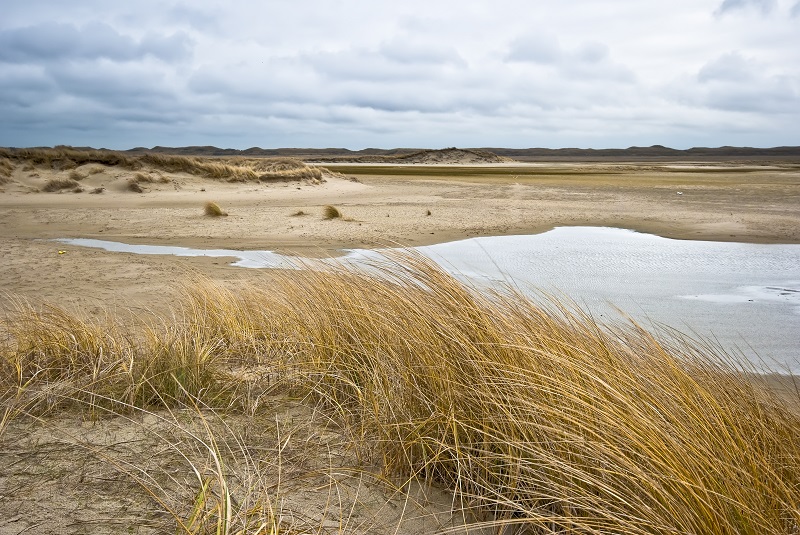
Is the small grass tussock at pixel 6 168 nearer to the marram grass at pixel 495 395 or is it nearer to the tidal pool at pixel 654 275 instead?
the tidal pool at pixel 654 275

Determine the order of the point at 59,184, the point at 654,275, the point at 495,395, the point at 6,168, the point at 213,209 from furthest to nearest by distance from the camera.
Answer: the point at 6,168 → the point at 59,184 → the point at 213,209 → the point at 654,275 → the point at 495,395

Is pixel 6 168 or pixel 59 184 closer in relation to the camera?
pixel 59 184

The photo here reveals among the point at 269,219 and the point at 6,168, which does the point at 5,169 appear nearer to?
the point at 6,168

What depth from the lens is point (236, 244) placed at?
11164 millimetres

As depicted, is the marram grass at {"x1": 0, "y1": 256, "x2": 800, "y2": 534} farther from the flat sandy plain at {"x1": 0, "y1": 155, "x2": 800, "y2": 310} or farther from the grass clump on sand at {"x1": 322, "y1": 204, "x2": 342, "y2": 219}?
the grass clump on sand at {"x1": 322, "y1": 204, "x2": 342, "y2": 219}

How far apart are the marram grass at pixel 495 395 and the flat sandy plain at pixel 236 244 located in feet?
0.69

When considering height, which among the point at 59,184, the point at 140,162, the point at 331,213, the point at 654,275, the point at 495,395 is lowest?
the point at 654,275

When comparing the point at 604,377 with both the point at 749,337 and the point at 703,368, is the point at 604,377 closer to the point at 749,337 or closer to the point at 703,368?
the point at 703,368

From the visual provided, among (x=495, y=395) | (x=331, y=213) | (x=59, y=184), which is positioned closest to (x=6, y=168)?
(x=59, y=184)

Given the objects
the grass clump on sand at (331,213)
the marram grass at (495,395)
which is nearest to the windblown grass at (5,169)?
the grass clump on sand at (331,213)

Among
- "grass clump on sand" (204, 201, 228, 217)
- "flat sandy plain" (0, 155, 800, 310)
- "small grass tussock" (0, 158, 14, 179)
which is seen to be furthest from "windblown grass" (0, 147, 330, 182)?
"grass clump on sand" (204, 201, 228, 217)

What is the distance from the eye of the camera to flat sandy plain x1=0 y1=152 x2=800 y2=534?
2.37 metres

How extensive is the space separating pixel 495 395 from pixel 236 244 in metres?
9.24

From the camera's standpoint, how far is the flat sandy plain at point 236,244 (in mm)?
2367
